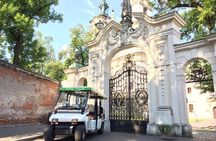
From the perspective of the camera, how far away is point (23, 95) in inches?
558

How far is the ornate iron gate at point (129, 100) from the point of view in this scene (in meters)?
12.5

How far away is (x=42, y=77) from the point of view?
16.1m

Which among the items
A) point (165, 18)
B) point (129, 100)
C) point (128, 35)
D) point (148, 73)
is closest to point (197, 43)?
point (165, 18)

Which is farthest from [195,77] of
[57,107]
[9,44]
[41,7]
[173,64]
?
[9,44]

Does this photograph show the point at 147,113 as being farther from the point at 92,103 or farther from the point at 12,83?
the point at 12,83

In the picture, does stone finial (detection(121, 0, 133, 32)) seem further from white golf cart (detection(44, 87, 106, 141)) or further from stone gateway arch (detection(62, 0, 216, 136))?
white golf cart (detection(44, 87, 106, 141))

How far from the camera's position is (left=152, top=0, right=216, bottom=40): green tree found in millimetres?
12492

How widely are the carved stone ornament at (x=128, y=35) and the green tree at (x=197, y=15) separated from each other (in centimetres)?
343

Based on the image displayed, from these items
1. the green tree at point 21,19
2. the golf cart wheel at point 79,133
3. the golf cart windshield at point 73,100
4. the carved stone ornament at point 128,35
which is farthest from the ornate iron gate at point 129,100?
the green tree at point 21,19

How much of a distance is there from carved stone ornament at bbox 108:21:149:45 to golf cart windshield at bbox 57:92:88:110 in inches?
203

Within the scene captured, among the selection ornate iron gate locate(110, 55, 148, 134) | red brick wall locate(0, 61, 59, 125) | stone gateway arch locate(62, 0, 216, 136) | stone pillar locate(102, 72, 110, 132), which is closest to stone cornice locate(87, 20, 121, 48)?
stone gateway arch locate(62, 0, 216, 136)

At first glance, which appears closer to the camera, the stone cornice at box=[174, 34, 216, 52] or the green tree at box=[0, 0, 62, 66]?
the stone cornice at box=[174, 34, 216, 52]

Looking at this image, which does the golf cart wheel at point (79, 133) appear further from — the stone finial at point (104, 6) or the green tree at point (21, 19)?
the stone finial at point (104, 6)

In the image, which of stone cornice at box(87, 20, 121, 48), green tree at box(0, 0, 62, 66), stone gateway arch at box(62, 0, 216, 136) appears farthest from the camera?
green tree at box(0, 0, 62, 66)
